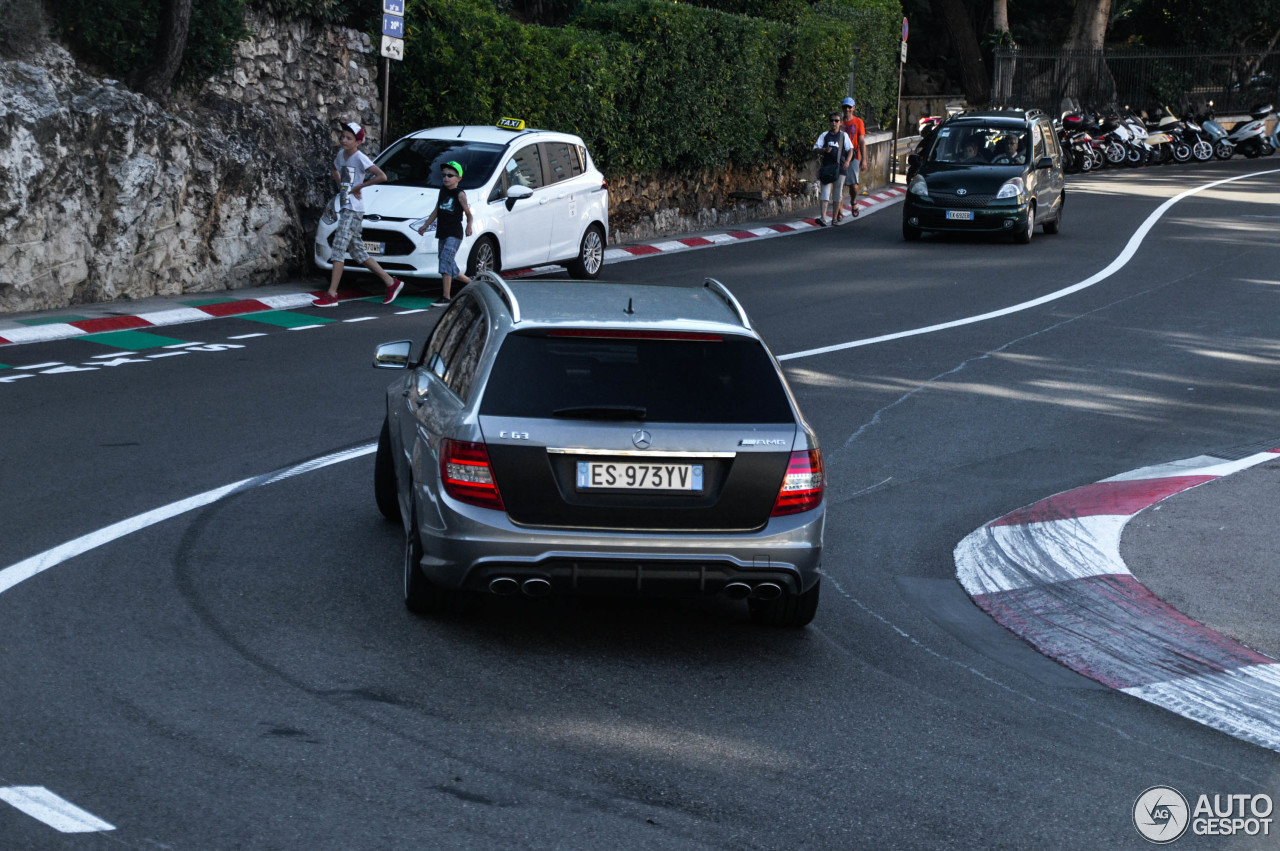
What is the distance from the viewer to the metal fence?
47656mm

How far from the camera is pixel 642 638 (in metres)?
6.77

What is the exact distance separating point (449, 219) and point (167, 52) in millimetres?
3766

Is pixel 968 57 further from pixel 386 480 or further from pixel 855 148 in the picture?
pixel 386 480

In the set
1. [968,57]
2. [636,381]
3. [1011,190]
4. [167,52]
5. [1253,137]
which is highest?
[968,57]

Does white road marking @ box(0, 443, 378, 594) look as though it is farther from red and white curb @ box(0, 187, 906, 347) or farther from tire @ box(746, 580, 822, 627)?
red and white curb @ box(0, 187, 906, 347)

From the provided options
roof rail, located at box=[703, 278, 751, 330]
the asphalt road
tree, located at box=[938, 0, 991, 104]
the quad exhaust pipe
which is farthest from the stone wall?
tree, located at box=[938, 0, 991, 104]

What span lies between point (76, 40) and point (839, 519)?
1186cm

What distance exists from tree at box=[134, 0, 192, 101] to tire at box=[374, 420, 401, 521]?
34.1 feet

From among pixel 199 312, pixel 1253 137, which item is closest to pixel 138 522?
pixel 199 312

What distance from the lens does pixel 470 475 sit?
6230mm

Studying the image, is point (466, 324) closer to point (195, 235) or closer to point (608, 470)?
point (608, 470)

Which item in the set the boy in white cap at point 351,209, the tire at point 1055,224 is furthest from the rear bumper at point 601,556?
the tire at point 1055,224

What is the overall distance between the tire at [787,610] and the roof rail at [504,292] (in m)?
1.68

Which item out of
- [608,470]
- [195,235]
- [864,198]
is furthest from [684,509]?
[864,198]
